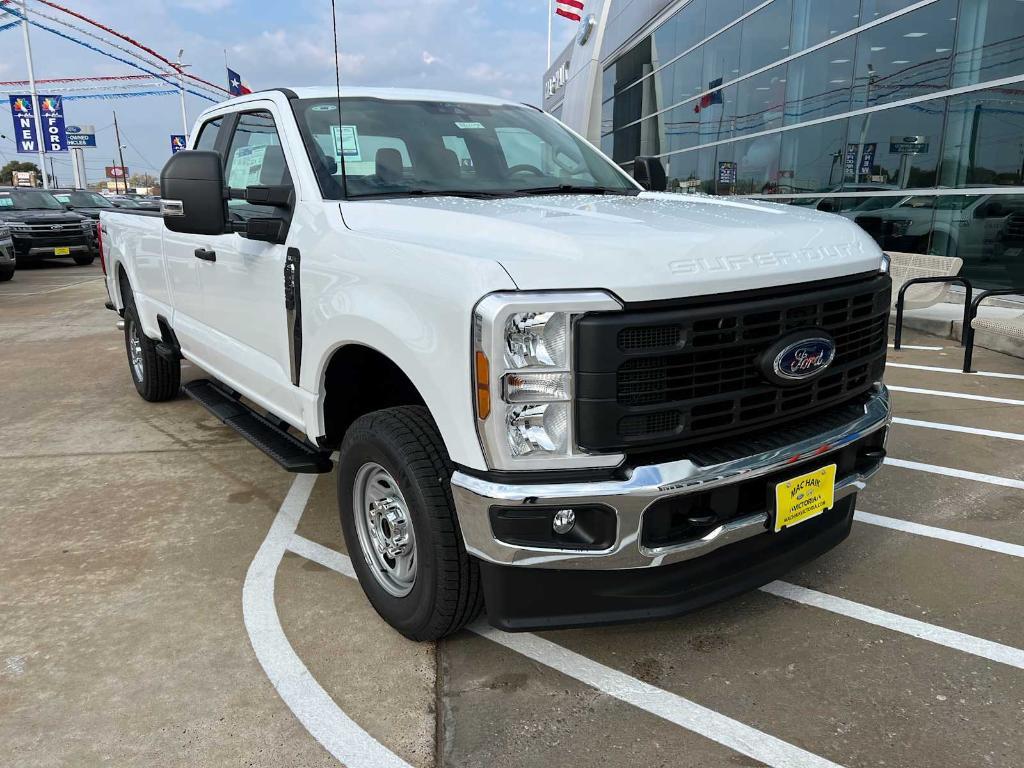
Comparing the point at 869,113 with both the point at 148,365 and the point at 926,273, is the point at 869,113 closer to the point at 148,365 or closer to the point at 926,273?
the point at 926,273

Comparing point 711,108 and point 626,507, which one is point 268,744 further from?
point 711,108

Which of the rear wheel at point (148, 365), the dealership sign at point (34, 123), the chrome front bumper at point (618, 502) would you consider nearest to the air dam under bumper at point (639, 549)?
the chrome front bumper at point (618, 502)

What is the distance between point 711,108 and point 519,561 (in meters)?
16.2

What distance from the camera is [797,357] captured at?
2457mm

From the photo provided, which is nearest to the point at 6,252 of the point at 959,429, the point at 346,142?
the point at 346,142

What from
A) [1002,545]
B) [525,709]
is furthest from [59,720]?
[1002,545]

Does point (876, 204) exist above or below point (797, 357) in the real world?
above

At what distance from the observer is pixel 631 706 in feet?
8.24

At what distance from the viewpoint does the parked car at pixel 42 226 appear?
1727 cm

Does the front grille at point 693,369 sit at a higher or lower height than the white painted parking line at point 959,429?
higher

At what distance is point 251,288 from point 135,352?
3.30 m

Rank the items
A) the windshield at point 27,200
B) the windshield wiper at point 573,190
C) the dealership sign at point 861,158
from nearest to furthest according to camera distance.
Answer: the windshield wiper at point 573,190
the dealership sign at point 861,158
the windshield at point 27,200

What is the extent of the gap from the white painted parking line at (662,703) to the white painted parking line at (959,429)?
11.5 ft

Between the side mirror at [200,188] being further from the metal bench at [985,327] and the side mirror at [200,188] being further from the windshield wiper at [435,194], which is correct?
the metal bench at [985,327]
